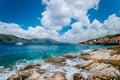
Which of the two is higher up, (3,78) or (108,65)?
(108,65)

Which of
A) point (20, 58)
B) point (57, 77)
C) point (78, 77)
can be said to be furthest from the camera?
point (20, 58)

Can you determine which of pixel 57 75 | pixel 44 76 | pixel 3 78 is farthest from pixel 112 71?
pixel 3 78

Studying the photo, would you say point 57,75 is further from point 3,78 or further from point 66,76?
point 3,78

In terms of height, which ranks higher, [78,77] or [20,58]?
[20,58]

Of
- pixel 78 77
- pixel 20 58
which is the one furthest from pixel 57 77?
pixel 20 58

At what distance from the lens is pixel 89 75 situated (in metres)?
23.6

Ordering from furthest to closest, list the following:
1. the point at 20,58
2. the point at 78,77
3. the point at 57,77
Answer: the point at 20,58
the point at 78,77
the point at 57,77

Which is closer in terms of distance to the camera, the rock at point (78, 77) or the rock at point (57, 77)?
the rock at point (57, 77)

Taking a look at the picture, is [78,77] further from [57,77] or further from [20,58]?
[20,58]

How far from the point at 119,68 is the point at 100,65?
3.68 m

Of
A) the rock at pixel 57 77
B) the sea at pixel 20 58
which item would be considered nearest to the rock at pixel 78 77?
the rock at pixel 57 77

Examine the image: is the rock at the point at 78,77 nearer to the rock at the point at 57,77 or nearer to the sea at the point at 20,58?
the rock at the point at 57,77

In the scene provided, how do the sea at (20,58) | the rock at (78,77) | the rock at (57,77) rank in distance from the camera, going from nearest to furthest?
the rock at (57,77)
the rock at (78,77)
the sea at (20,58)

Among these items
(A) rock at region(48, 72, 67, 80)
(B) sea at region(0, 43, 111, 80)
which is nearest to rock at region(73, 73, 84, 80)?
(A) rock at region(48, 72, 67, 80)
